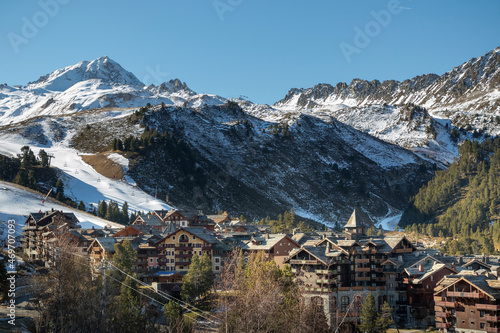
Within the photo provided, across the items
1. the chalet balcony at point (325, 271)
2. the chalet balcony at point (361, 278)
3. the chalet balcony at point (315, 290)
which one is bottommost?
the chalet balcony at point (315, 290)

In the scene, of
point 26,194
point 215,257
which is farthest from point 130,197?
point 215,257

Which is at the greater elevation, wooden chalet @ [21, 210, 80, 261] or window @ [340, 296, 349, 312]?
wooden chalet @ [21, 210, 80, 261]

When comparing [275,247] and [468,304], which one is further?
[275,247]

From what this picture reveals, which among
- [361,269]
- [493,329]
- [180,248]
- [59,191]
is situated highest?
[59,191]

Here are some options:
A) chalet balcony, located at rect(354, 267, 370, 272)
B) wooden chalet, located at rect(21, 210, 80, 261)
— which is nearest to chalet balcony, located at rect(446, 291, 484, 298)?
chalet balcony, located at rect(354, 267, 370, 272)

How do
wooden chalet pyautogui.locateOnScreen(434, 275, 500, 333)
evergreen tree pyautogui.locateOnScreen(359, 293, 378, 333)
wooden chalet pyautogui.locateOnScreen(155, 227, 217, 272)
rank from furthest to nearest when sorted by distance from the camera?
wooden chalet pyautogui.locateOnScreen(155, 227, 217, 272) < evergreen tree pyautogui.locateOnScreen(359, 293, 378, 333) < wooden chalet pyautogui.locateOnScreen(434, 275, 500, 333)

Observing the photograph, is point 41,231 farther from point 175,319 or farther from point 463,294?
point 463,294

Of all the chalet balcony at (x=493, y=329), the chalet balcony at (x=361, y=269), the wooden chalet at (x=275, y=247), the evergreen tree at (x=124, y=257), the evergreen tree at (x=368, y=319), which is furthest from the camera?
the wooden chalet at (x=275, y=247)

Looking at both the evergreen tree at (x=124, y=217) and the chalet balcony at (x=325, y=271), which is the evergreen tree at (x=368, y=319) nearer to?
the chalet balcony at (x=325, y=271)

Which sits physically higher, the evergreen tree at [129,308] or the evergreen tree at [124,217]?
the evergreen tree at [124,217]

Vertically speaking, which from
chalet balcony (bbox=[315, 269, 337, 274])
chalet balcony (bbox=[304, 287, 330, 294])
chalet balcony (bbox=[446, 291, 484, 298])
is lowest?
chalet balcony (bbox=[304, 287, 330, 294])

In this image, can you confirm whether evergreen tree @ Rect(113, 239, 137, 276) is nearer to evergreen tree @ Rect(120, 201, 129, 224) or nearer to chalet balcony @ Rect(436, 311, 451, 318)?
chalet balcony @ Rect(436, 311, 451, 318)

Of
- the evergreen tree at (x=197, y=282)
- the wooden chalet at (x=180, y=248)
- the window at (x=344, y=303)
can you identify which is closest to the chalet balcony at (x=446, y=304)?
the window at (x=344, y=303)

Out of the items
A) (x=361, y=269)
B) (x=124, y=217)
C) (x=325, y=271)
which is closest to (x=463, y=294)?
(x=361, y=269)
